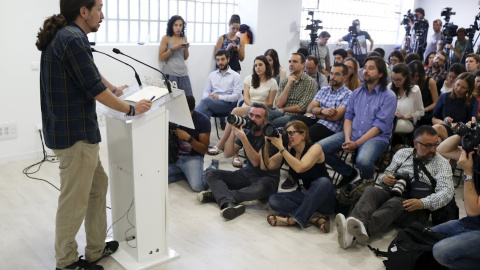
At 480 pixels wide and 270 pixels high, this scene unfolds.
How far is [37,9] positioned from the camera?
4191 millimetres

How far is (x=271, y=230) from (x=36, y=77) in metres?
2.66

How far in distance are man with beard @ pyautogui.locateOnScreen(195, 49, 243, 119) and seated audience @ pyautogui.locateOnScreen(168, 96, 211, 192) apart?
1.11 m

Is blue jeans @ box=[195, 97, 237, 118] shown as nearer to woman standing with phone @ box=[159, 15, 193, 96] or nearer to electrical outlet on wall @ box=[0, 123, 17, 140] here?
woman standing with phone @ box=[159, 15, 193, 96]

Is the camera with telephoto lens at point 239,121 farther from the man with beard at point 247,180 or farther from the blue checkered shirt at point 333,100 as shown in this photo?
the blue checkered shirt at point 333,100

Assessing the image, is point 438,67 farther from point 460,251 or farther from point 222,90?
point 460,251

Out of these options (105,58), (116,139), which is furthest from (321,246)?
(105,58)

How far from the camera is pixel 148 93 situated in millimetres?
2525

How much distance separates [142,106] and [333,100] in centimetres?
235

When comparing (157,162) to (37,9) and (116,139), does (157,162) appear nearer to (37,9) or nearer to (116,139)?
(116,139)

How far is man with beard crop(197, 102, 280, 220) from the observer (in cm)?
340

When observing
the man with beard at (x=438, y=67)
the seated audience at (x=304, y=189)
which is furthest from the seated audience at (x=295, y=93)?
the man with beard at (x=438, y=67)

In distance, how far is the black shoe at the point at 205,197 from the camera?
3545 mm

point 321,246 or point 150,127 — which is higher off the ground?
point 150,127

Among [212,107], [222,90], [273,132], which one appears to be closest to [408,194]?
[273,132]
